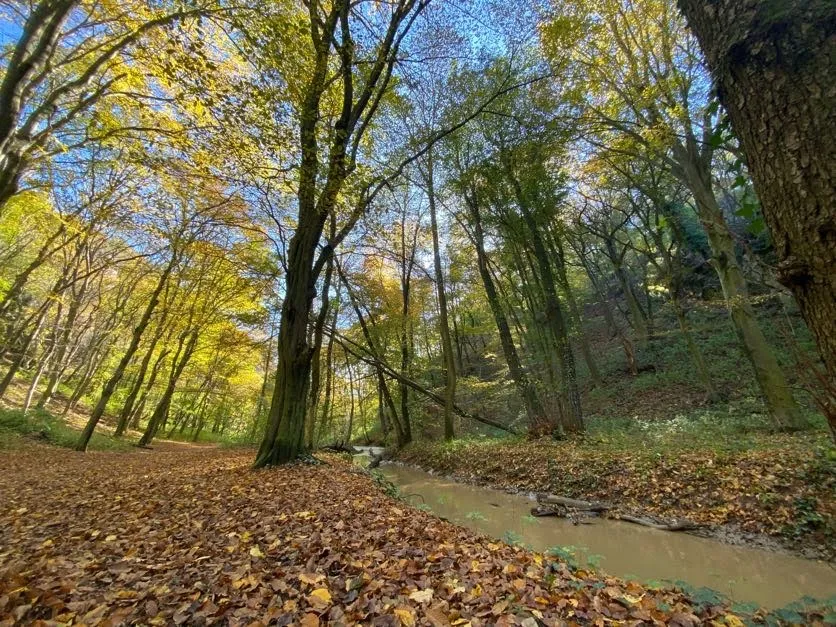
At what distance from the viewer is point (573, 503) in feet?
23.3

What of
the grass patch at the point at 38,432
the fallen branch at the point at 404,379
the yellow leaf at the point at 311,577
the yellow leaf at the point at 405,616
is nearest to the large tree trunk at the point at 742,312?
the fallen branch at the point at 404,379

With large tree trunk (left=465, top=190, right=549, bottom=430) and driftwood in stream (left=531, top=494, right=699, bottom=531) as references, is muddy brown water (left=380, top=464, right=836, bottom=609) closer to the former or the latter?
driftwood in stream (left=531, top=494, right=699, bottom=531)

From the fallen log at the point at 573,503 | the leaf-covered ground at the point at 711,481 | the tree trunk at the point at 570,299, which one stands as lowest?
the fallen log at the point at 573,503

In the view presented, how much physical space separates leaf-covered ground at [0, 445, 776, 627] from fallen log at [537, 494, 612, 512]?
11.6 ft

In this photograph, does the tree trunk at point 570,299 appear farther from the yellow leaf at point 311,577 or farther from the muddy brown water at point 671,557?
the yellow leaf at point 311,577

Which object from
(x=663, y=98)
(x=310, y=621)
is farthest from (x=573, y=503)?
(x=663, y=98)

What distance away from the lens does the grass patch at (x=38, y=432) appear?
12.0 meters

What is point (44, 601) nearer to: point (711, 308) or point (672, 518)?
point (672, 518)

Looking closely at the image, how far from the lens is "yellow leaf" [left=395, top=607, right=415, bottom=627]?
7.23 ft

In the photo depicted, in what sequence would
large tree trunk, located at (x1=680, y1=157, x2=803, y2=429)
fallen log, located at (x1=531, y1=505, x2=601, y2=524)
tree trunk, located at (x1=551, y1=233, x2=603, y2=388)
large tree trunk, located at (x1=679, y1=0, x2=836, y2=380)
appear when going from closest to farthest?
large tree trunk, located at (x1=679, y1=0, x2=836, y2=380) < fallen log, located at (x1=531, y1=505, x2=601, y2=524) < large tree trunk, located at (x1=680, y1=157, x2=803, y2=429) < tree trunk, located at (x1=551, y1=233, x2=603, y2=388)

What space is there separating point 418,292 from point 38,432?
16040mm

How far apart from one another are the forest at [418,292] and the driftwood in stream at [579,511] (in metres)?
0.08

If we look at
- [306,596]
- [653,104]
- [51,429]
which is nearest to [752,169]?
[306,596]

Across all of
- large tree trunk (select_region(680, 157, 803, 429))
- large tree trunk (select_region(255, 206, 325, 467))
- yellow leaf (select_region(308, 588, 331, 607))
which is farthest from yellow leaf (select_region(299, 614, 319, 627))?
large tree trunk (select_region(680, 157, 803, 429))
